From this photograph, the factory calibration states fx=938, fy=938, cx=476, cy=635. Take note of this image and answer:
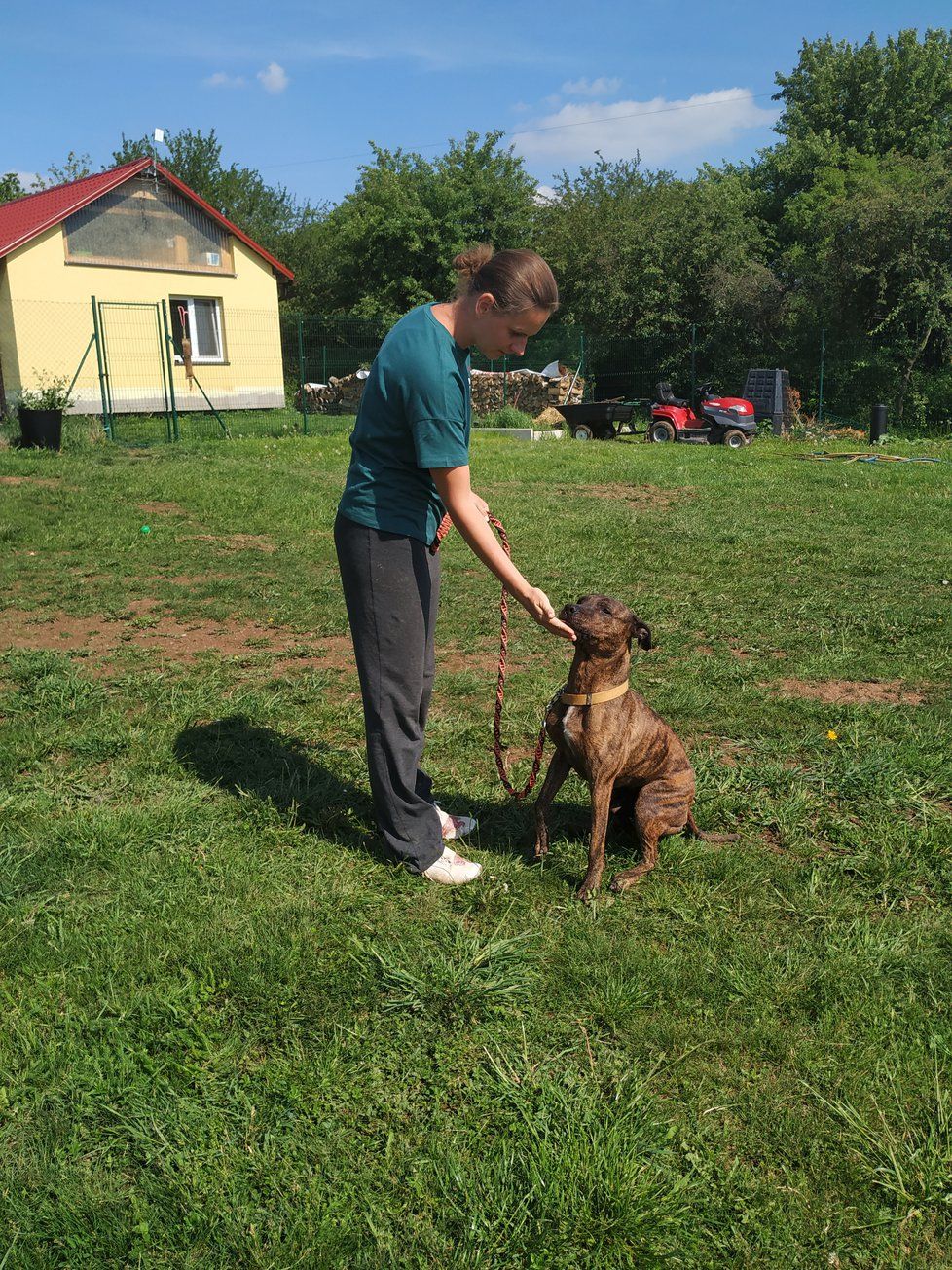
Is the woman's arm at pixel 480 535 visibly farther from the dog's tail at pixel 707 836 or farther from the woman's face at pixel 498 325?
the dog's tail at pixel 707 836

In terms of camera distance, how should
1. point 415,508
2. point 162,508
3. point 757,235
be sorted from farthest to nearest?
point 757,235, point 162,508, point 415,508

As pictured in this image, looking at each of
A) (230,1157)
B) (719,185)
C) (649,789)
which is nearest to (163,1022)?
(230,1157)

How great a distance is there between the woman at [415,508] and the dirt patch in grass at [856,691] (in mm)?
2397

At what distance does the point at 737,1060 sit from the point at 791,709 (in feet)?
8.36

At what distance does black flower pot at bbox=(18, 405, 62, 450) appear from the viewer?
13227 millimetres

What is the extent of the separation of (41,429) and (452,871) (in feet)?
40.7

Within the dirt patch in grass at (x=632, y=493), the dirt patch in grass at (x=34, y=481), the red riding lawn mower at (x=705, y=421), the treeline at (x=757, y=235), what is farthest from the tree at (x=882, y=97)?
the dirt patch in grass at (x=34, y=481)

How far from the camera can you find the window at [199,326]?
71.7ft

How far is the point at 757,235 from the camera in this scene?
88.4ft

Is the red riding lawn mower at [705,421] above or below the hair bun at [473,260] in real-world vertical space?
below

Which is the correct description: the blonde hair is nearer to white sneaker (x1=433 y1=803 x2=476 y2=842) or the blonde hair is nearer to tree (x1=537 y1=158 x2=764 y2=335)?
white sneaker (x1=433 y1=803 x2=476 y2=842)

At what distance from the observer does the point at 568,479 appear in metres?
12.2

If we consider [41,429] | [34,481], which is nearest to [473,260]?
[34,481]

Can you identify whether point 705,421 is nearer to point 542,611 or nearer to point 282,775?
point 282,775
